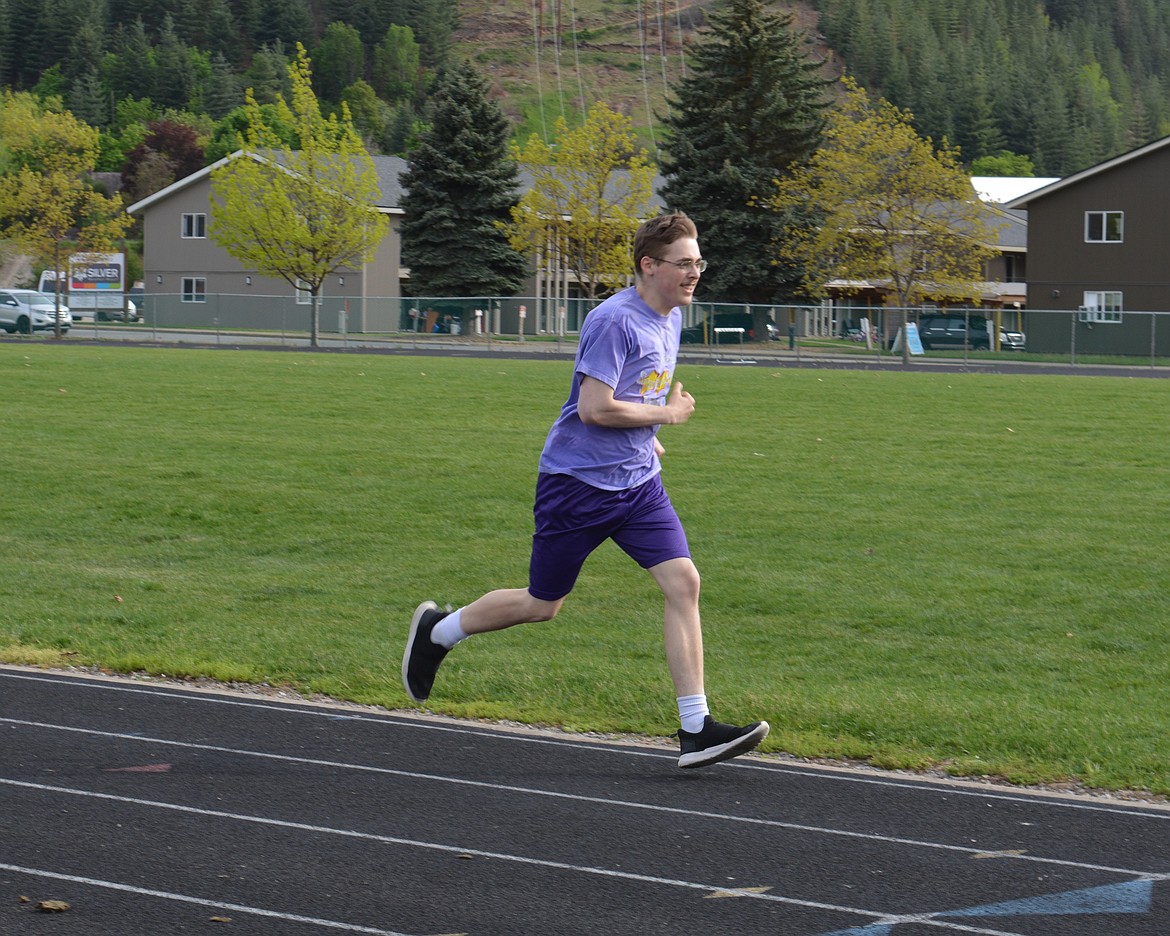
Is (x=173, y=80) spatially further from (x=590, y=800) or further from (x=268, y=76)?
(x=590, y=800)

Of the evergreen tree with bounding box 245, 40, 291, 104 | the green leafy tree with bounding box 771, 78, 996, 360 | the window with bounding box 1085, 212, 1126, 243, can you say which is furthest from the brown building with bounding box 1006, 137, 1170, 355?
the evergreen tree with bounding box 245, 40, 291, 104

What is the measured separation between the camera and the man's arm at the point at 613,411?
18.1 ft

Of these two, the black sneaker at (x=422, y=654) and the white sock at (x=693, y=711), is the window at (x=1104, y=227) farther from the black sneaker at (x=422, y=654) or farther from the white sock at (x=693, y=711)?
the white sock at (x=693, y=711)

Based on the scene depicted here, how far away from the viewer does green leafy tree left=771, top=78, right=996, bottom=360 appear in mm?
48406

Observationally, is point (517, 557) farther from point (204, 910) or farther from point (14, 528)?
point (204, 910)

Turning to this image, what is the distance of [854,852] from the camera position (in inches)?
196

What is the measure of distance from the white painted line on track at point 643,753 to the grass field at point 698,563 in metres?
0.23

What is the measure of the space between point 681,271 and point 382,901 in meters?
2.43

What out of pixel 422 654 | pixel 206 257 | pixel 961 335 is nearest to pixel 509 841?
pixel 422 654

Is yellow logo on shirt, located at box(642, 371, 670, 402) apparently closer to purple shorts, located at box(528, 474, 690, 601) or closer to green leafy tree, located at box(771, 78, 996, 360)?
purple shorts, located at box(528, 474, 690, 601)

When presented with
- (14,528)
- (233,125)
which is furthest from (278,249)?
(233,125)

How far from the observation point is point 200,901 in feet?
14.5

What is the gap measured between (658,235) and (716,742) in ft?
6.10

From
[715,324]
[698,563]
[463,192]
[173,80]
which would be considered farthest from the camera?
[173,80]
